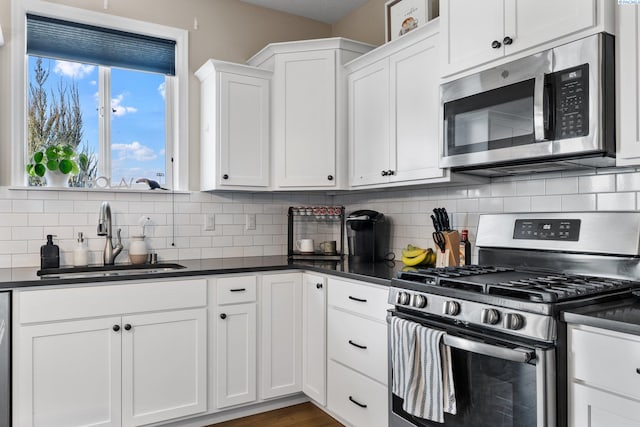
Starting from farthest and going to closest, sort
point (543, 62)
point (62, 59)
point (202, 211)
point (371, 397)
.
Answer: point (202, 211)
point (62, 59)
point (371, 397)
point (543, 62)

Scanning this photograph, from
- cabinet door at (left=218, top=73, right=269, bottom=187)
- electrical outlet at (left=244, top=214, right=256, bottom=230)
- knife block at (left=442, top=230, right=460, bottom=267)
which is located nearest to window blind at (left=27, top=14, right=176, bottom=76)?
cabinet door at (left=218, top=73, right=269, bottom=187)

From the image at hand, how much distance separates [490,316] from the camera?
1602mm

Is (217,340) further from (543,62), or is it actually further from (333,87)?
(543,62)

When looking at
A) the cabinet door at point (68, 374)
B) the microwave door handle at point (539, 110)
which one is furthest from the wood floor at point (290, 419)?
the microwave door handle at point (539, 110)

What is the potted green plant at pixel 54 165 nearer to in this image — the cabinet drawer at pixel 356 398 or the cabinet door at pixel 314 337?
the cabinet door at pixel 314 337

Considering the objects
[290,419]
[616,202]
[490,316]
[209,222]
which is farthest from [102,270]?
[616,202]

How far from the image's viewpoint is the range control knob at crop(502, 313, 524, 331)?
1.51m

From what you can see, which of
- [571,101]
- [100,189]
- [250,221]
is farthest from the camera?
[250,221]

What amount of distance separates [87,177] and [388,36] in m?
2.10

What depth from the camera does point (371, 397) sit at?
7.65ft

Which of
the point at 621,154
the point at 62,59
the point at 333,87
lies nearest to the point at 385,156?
the point at 333,87

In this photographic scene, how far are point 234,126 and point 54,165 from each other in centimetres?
109

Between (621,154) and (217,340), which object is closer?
(621,154)

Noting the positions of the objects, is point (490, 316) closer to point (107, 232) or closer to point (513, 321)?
point (513, 321)
